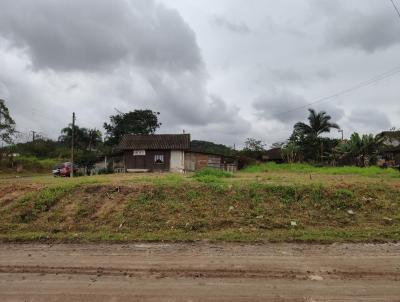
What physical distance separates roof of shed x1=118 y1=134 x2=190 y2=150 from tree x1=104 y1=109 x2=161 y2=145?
71.6 feet

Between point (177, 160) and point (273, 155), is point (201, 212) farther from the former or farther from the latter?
point (273, 155)

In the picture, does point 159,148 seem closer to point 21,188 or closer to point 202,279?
point 21,188

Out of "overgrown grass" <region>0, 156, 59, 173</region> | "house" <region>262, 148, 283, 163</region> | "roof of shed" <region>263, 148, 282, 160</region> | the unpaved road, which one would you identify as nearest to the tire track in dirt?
the unpaved road

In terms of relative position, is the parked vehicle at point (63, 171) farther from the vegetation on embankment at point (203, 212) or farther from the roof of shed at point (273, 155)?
the roof of shed at point (273, 155)

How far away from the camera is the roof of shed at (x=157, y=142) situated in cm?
3662

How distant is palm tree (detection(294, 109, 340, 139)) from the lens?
48.7 m

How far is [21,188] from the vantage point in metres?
14.7

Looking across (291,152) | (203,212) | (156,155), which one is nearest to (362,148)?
(291,152)

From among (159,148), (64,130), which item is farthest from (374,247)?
(64,130)

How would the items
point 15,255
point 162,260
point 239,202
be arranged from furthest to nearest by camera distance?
point 239,202 → point 15,255 → point 162,260

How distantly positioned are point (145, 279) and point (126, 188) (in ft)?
25.5

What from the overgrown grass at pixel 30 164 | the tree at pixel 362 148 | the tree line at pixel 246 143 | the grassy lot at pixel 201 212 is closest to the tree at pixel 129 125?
the tree line at pixel 246 143

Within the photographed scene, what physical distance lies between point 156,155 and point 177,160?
2119 mm

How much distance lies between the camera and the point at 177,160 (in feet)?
120
